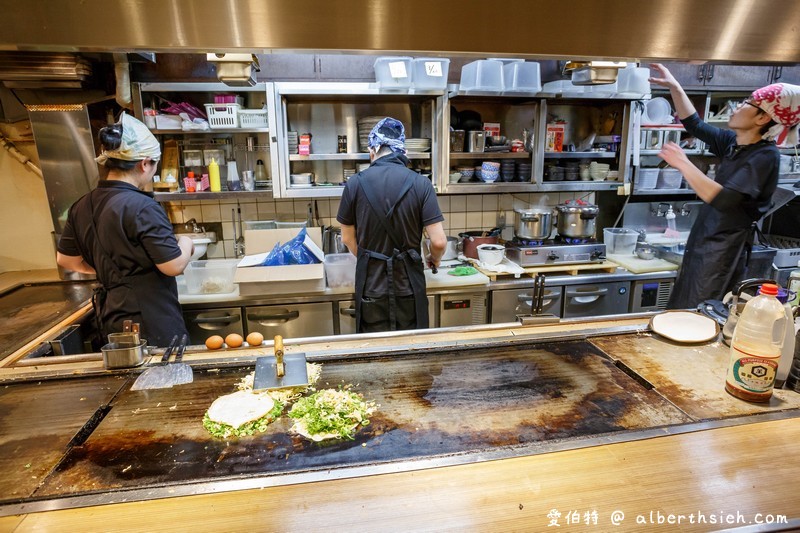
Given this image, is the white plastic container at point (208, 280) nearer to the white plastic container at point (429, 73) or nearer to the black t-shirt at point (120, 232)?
the black t-shirt at point (120, 232)

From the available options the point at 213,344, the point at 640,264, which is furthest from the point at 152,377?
the point at 640,264

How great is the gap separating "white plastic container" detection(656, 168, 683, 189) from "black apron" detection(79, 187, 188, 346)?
12.8 ft

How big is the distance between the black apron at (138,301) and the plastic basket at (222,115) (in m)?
1.20

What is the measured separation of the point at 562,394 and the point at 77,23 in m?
1.53

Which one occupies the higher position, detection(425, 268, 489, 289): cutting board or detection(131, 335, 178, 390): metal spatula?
detection(131, 335, 178, 390): metal spatula

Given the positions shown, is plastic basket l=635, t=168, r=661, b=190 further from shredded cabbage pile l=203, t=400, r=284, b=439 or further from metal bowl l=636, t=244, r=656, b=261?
shredded cabbage pile l=203, t=400, r=284, b=439

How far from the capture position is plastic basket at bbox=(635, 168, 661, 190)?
12.8ft

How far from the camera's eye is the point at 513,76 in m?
3.49

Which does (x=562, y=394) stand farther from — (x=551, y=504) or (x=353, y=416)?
(x=353, y=416)

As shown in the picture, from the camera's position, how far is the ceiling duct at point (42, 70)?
9.06ft

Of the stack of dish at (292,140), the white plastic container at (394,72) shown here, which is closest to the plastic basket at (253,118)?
the stack of dish at (292,140)

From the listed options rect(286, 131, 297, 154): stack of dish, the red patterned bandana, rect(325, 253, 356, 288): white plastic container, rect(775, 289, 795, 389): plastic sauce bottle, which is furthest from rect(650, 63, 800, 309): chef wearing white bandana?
rect(286, 131, 297, 154): stack of dish

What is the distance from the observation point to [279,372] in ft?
5.29

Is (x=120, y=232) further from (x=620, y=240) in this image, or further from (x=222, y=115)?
(x=620, y=240)
